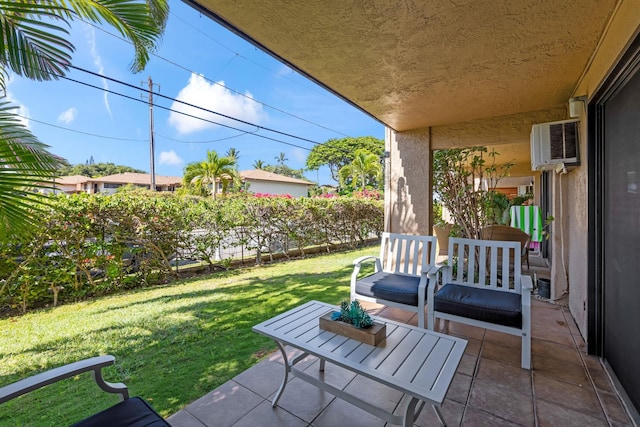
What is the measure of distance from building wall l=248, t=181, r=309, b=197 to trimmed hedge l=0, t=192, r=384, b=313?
19282mm

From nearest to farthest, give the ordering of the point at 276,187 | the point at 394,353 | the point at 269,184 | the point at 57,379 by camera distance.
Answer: the point at 57,379, the point at 394,353, the point at 269,184, the point at 276,187

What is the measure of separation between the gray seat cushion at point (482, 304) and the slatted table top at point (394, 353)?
816 mm

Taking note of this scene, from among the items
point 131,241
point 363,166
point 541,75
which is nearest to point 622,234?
point 541,75

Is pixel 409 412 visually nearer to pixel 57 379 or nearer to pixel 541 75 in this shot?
pixel 57 379

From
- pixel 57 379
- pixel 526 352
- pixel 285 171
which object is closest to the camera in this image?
pixel 57 379

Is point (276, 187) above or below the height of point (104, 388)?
above

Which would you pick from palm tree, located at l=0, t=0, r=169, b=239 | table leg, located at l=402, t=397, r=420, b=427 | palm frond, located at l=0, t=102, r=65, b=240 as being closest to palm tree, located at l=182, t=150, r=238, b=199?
palm tree, located at l=0, t=0, r=169, b=239

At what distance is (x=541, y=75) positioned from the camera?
9.48 ft

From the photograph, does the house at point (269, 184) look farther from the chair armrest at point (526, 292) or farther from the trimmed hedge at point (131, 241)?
the chair armrest at point (526, 292)

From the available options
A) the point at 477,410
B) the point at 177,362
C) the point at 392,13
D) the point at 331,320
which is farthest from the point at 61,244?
the point at 477,410

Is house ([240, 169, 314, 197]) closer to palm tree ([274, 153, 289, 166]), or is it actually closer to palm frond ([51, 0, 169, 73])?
palm tree ([274, 153, 289, 166])

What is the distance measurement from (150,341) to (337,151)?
3157 centimetres

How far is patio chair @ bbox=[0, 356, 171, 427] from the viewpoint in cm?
118

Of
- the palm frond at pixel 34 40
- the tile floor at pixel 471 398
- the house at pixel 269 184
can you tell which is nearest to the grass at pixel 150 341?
the tile floor at pixel 471 398
